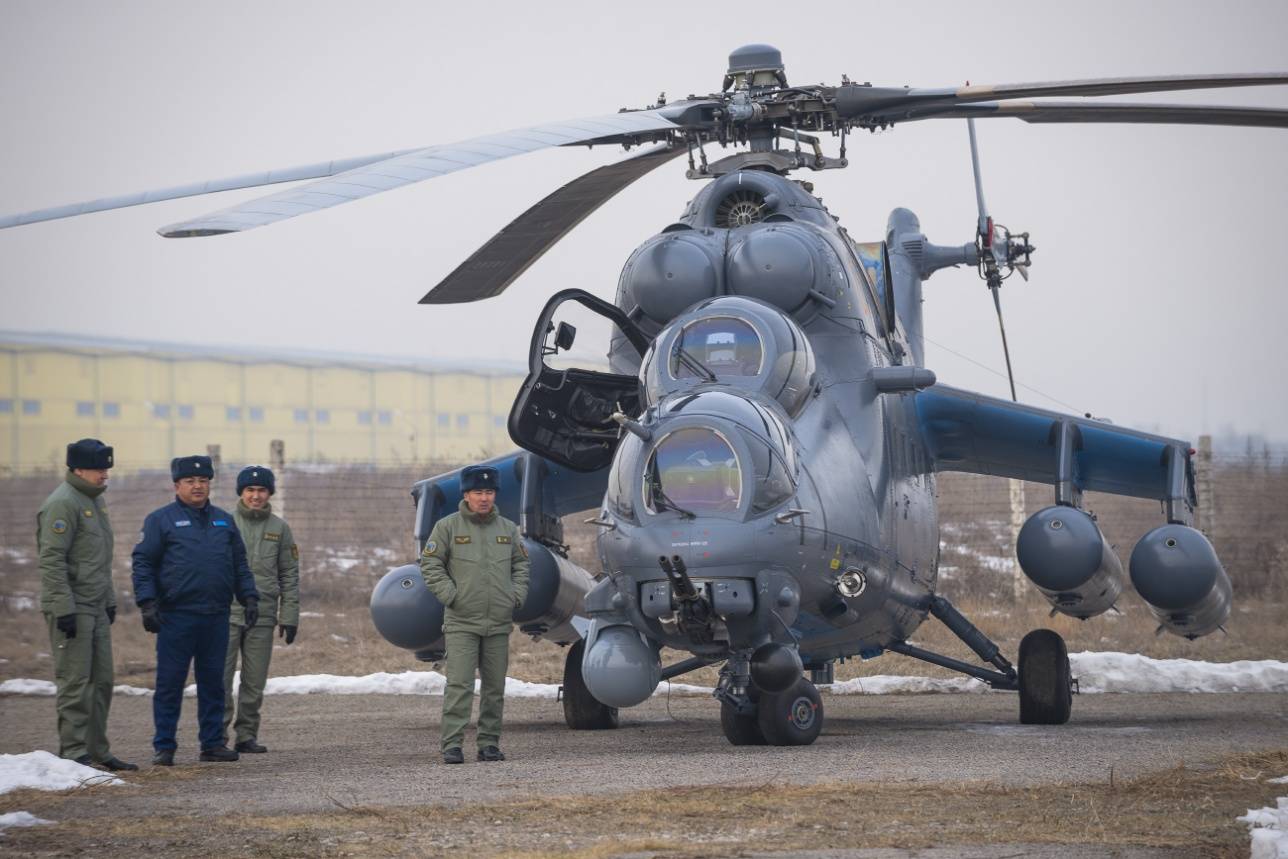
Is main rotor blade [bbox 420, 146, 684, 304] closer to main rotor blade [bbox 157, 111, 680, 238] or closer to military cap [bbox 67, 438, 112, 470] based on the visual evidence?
main rotor blade [bbox 157, 111, 680, 238]

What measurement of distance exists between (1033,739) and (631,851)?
5.39 meters

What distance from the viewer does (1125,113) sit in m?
11.3

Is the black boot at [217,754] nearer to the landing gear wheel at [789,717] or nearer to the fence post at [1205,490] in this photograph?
the landing gear wheel at [789,717]

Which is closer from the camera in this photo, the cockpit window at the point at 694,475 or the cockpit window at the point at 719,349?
the cockpit window at the point at 694,475

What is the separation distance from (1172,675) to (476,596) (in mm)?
8622

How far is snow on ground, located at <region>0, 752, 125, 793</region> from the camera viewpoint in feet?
26.9

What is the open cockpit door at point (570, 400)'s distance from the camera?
11.4m

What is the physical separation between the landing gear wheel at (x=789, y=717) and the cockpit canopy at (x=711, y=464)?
3.84 feet

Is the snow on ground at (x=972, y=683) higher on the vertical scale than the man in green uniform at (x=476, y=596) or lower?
lower

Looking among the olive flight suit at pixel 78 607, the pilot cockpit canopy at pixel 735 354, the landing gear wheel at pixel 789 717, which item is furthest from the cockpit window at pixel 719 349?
the olive flight suit at pixel 78 607

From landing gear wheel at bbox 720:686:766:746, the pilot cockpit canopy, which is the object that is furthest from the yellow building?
landing gear wheel at bbox 720:686:766:746

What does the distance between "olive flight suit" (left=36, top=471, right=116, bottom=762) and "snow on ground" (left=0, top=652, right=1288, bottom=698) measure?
19.0 ft

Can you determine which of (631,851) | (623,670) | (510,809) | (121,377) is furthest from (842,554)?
(121,377)

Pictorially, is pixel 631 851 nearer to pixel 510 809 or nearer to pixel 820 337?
pixel 510 809
